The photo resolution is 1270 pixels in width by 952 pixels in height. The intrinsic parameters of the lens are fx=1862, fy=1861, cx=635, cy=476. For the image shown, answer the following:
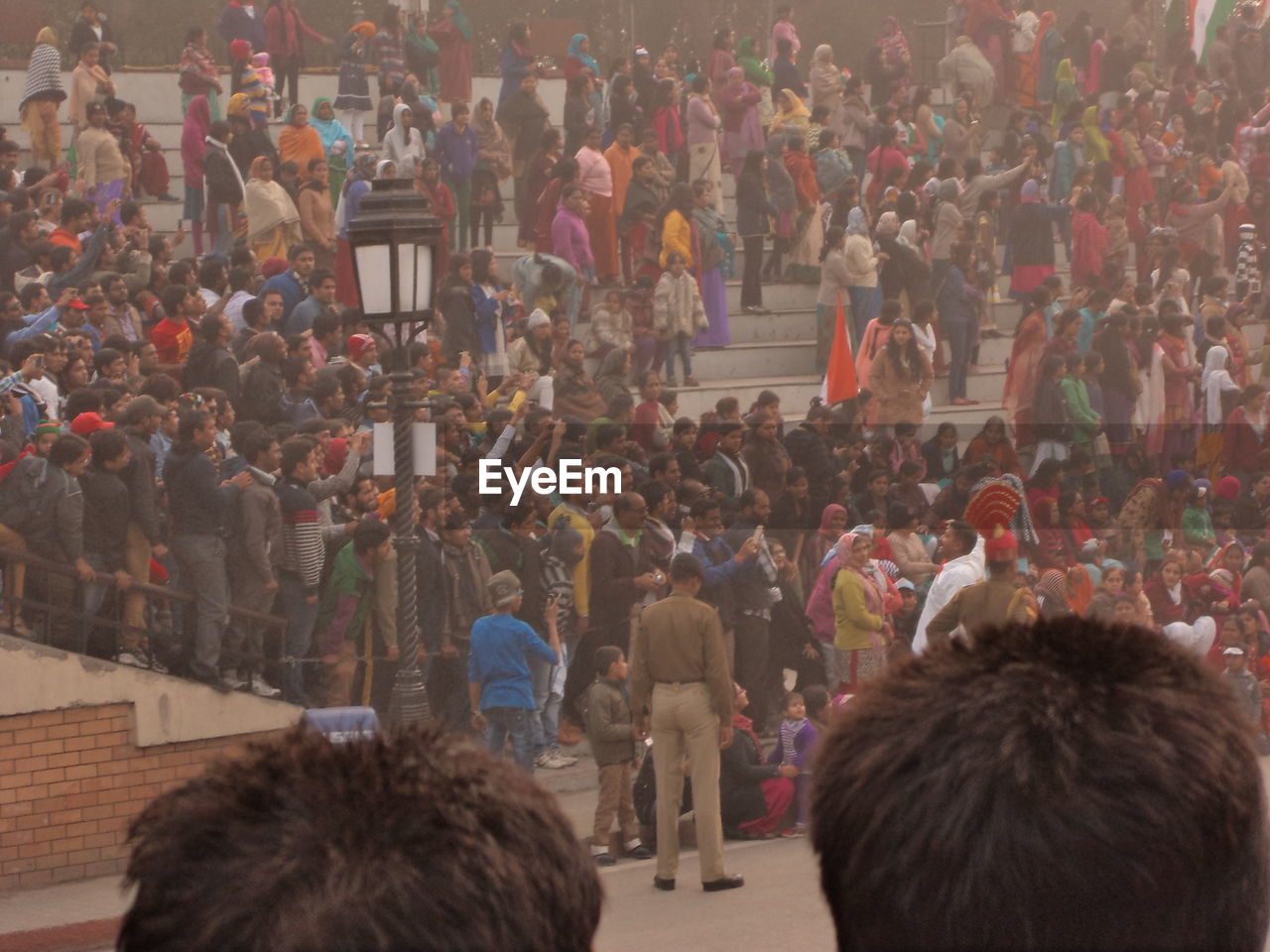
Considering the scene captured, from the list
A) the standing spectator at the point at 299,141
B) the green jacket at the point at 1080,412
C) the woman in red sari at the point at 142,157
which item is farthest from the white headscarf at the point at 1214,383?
the woman in red sari at the point at 142,157

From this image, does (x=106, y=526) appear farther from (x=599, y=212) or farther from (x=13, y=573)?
(x=599, y=212)

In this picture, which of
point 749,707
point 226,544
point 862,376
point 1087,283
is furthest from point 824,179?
point 226,544

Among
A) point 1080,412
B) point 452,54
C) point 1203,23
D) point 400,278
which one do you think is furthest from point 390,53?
point 1203,23

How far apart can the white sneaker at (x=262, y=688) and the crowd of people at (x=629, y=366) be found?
0.32 feet

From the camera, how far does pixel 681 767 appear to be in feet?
31.7

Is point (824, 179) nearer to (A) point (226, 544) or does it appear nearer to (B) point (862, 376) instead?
(B) point (862, 376)

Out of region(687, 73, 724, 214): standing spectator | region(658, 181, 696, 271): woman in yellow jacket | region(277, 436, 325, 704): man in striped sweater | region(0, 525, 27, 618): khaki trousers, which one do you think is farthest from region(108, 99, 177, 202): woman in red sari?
region(0, 525, 27, 618): khaki trousers

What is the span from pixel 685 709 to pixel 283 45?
13552mm

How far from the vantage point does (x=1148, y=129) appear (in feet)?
81.2

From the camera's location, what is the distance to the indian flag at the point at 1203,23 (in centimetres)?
2838

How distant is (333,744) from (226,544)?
30.1 ft

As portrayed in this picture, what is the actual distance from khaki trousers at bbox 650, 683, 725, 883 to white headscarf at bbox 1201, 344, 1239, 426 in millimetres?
10778

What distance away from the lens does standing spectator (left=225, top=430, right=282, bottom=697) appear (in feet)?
34.4

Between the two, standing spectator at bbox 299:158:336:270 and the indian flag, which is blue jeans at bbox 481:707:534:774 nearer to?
standing spectator at bbox 299:158:336:270
